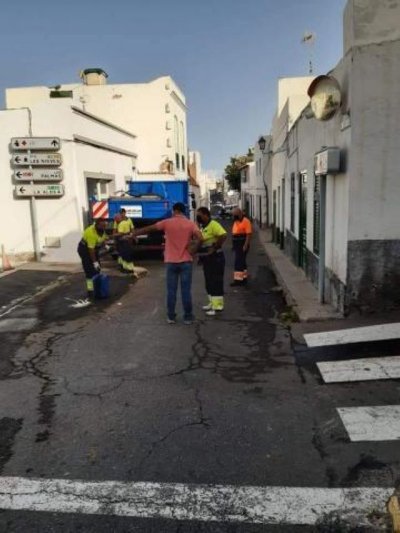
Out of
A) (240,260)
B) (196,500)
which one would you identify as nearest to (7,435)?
(196,500)

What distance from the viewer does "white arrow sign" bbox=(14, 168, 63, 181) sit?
14977 millimetres

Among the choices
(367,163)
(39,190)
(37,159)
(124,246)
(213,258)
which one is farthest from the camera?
(39,190)

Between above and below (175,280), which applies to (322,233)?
above

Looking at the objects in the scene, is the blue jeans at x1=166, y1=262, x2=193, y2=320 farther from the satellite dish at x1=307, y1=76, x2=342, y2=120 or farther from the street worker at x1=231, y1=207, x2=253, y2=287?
the street worker at x1=231, y1=207, x2=253, y2=287

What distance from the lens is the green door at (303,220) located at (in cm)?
1205

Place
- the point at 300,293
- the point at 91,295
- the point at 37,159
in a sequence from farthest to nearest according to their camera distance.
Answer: the point at 37,159 → the point at 91,295 → the point at 300,293

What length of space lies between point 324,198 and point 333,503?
5985mm

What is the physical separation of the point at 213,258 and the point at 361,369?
3.62 m

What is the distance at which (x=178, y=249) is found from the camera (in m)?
7.75

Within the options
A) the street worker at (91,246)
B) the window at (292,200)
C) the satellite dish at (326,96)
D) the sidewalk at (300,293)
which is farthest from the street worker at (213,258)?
the window at (292,200)

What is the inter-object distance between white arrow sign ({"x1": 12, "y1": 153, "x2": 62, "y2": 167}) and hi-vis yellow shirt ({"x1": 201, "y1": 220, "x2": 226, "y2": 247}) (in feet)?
26.4

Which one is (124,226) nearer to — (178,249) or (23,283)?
(23,283)

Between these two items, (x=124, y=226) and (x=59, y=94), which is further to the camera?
(x=59, y=94)

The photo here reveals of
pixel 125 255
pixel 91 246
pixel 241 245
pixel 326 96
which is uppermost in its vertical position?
pixel 326 96
